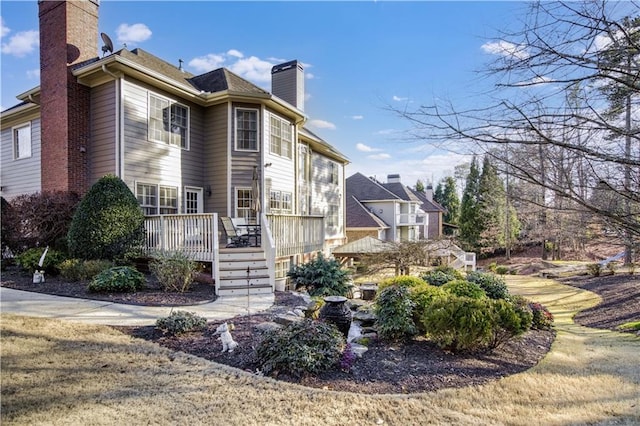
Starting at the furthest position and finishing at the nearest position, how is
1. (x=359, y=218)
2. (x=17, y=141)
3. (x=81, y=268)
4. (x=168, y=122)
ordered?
(x=359, y=218) < (x=17, y=141) < (x=168, y=122) < (x=81, y=268)

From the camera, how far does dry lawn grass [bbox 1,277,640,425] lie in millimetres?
2895

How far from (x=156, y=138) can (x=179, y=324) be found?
7530mm

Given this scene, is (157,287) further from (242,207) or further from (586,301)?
(586,301)

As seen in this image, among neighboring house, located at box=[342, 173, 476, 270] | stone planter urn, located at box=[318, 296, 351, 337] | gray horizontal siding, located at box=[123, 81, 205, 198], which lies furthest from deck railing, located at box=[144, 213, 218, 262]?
neighboring house, located at box=[342, 173, 476, 270]

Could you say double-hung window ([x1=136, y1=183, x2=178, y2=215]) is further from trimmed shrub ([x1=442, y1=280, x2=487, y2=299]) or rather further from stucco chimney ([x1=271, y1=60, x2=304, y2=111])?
trimmed shrub ([x1=442, y1=280, x2=487, y2=299])

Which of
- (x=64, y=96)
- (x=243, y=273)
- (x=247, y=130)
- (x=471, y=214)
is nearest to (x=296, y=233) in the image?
(x=243, y=273)

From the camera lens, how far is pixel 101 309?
5840 millimetres

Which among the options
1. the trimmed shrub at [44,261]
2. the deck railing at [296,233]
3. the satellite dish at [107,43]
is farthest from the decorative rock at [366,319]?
the satellite dish at [107,43]

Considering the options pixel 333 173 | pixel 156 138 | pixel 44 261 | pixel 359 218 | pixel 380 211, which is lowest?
pixel 44 261

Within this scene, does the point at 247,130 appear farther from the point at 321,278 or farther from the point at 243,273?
the point at 321,278

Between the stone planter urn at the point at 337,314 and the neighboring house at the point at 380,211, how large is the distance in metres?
21.0

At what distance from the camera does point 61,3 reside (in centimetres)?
1001

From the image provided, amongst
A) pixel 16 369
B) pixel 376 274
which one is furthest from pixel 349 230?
pixel 16 369

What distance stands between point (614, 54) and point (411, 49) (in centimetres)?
240
